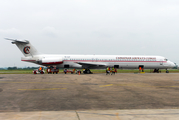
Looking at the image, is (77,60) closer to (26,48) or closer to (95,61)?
(95,61)

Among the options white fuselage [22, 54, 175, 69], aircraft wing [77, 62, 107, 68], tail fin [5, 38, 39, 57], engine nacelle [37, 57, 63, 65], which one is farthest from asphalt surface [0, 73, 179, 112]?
tail fin [5, 38, 39, 57]

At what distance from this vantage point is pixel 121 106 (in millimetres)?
7266

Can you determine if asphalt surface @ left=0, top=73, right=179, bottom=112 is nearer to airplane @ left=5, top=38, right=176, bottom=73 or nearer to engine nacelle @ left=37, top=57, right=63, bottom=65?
engine nacelle @ left=37, top=57, right=63, bottom=65

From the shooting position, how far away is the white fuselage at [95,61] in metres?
37.5

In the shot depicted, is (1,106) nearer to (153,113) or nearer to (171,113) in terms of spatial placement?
(153,113)

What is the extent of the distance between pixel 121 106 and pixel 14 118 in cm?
412

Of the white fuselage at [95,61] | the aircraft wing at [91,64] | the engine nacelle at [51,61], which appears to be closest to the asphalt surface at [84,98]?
the aircraft wing at [91,64]

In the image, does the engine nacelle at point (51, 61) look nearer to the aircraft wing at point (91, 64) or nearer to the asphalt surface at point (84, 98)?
the aircraft wing at point (91, 64)

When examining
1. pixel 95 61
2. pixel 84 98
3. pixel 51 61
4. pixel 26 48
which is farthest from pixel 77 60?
pixel 84 98

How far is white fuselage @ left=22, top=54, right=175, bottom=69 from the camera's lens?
37.5 m

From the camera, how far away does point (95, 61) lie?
38219 mm

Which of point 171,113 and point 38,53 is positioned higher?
point 38,53

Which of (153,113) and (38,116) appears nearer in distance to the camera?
(38,116)

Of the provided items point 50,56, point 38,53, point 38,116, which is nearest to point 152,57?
point 50,56
